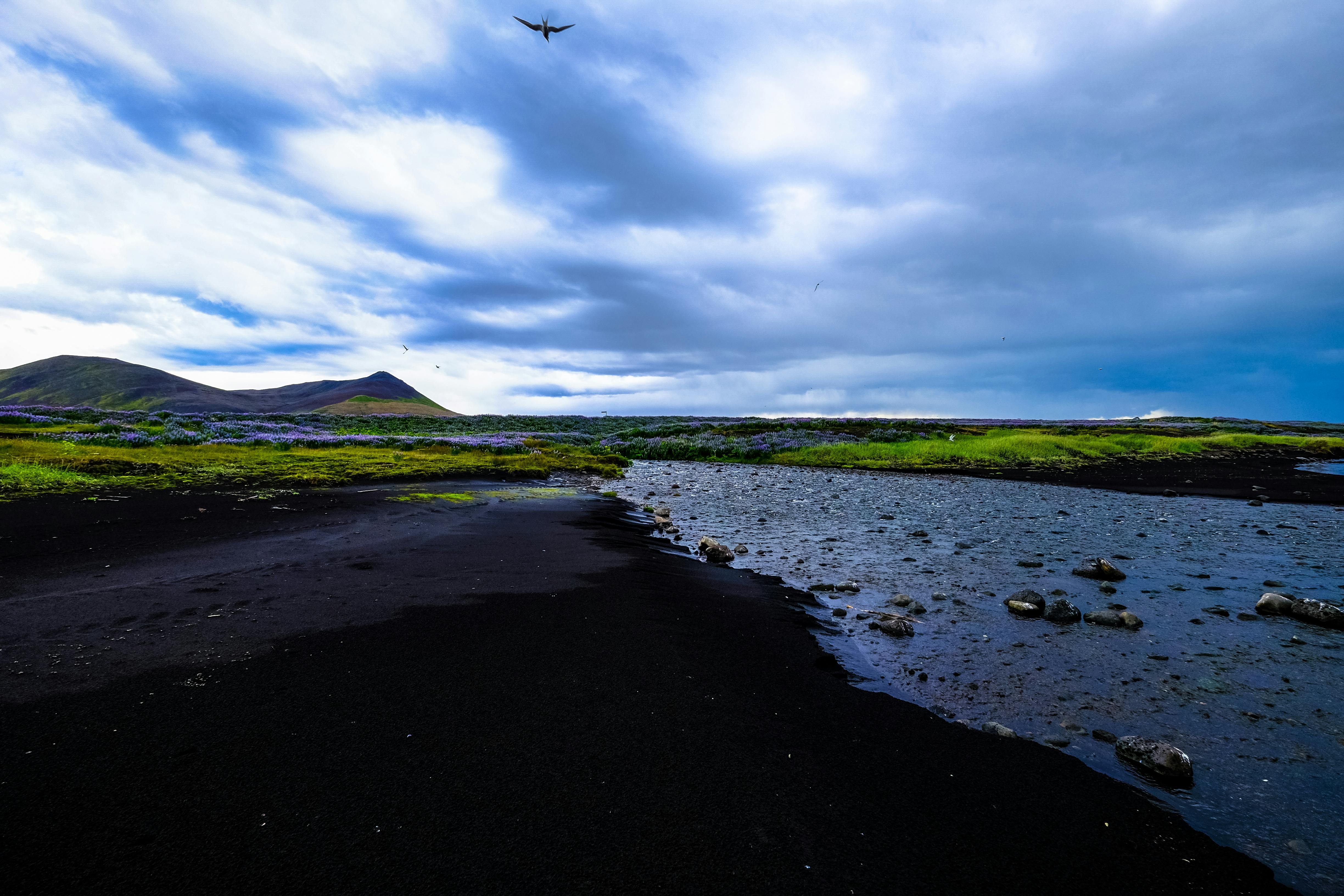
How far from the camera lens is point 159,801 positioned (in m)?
3.44

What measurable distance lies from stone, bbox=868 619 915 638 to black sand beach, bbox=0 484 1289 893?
66.5 inches

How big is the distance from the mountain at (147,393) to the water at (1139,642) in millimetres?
115862

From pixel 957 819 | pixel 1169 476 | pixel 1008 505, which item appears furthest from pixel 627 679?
pixel 1169 476

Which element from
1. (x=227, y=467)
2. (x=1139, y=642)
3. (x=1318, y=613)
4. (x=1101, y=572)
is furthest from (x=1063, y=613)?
(x=227, y=467)

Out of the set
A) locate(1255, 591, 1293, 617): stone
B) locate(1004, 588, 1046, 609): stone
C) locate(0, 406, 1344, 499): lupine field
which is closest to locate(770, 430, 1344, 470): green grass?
locate(0, 406, 1344, 499): lupine field

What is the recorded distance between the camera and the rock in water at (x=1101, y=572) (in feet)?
35.0

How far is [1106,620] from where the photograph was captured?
8.29 metres

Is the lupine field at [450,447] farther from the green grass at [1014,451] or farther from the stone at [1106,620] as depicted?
the stone at [1106,620]

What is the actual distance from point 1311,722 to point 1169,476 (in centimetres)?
3318

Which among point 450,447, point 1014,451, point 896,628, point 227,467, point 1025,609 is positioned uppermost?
point 1014,451

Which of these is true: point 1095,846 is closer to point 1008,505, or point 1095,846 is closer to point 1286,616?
point 1286,616

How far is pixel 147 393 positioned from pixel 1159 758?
186 m

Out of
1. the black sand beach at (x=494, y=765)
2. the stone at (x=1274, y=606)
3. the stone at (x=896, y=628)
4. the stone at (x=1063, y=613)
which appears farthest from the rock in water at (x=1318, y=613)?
the black sand beach at (x=494, y=765)

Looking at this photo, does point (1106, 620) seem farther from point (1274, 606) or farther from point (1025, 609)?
point (1274, 606)
